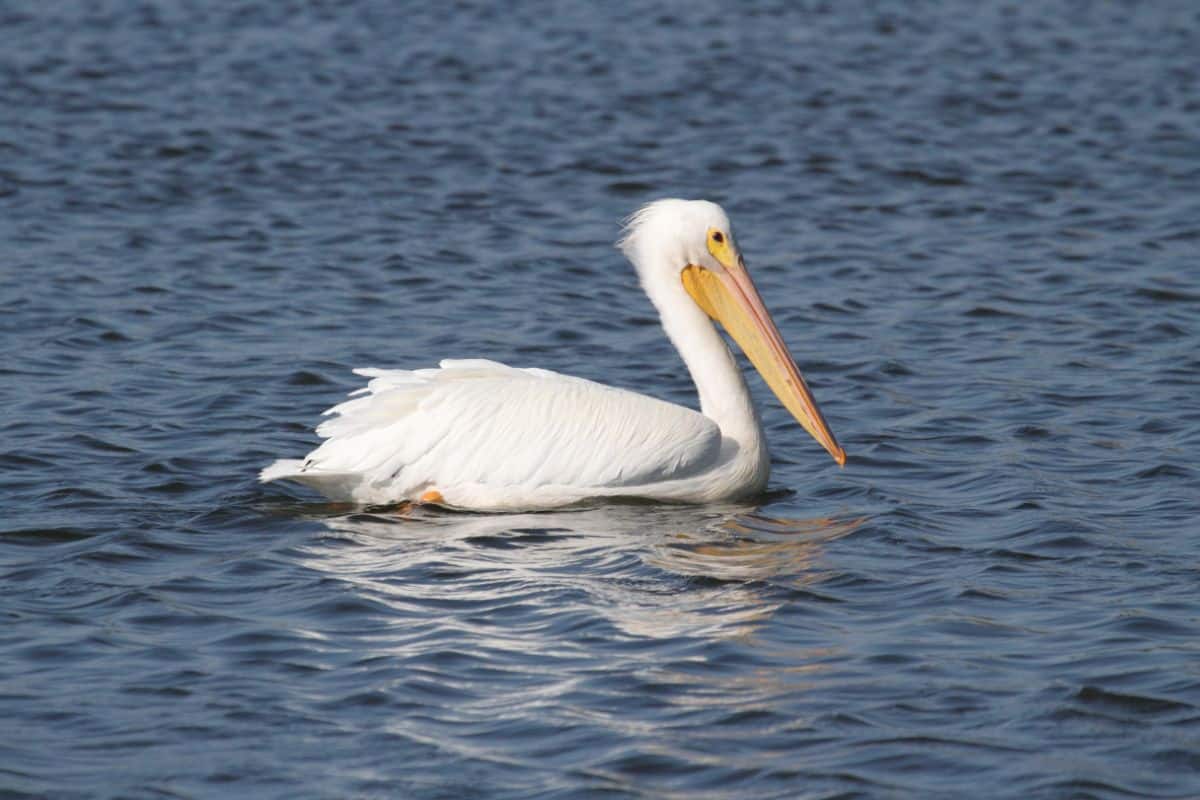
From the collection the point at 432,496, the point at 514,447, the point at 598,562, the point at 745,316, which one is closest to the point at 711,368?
the point at 745,316

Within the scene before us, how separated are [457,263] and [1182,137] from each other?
5.27 meters

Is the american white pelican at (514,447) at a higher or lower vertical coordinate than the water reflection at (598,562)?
higher

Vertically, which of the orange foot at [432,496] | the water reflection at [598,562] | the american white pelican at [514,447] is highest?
the american white pelican at [514,447]

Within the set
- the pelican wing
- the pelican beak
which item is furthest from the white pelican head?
the pelican wing

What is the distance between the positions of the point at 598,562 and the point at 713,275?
4.99 ft

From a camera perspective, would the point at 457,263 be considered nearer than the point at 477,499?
No

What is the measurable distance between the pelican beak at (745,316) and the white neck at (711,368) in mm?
76

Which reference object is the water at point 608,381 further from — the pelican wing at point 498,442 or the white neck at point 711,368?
the white neck at point 711,368

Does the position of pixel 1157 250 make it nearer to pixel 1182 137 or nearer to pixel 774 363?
pixel 1182 137

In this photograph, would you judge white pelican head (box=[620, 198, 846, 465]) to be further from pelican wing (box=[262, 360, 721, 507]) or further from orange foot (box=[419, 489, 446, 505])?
orange foot (box=[419, 489, 446, 505])

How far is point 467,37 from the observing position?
1566cm

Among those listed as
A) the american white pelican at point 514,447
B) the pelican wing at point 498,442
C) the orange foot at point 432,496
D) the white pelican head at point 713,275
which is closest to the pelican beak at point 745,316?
the white pelican head at point 713,275

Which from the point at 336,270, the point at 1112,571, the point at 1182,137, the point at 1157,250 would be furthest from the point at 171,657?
the point at 1182,137

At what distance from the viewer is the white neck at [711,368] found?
20.4 ft
